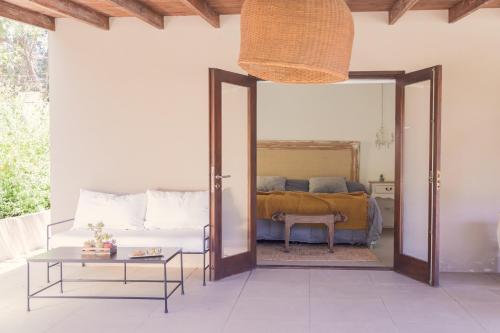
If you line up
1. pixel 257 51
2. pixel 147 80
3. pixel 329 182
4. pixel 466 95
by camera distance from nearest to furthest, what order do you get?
pixel 257 51 → pixel 466 95 → pixel 147 80 → pixel 329 182

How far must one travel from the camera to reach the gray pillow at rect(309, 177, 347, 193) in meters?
8.78

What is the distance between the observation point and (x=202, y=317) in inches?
168

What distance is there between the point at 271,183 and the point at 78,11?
4.38m

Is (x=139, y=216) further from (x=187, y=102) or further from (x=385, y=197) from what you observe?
(x=385, y=197)

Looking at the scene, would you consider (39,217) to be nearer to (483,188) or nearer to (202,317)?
(202,317)

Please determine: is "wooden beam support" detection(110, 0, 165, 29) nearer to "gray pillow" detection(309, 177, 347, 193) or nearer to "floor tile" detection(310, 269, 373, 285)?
"floor tile" detection(310, 269, 373, 285)

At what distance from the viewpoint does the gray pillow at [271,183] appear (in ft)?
28.8

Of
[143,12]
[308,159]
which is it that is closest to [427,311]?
[143,12]

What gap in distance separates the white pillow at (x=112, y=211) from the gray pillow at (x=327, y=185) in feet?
11.9

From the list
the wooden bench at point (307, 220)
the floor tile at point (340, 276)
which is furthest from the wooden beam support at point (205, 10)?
the floor tile at point (340, 276)

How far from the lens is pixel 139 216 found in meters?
5.97

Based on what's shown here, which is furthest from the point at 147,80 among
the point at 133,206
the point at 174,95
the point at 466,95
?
the point at 466,95

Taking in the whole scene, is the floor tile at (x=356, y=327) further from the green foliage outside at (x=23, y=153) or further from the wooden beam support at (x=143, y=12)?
the green foliage outside at (x=23, y=153)

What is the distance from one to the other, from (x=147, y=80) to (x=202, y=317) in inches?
122
